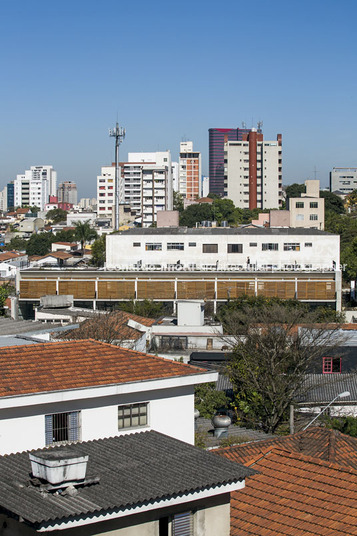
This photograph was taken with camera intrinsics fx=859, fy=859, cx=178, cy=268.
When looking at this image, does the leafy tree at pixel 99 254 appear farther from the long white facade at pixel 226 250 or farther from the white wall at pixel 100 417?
the white wall at pixel 100 417

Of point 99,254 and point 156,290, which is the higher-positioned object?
point 99,254

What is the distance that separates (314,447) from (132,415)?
130 inches

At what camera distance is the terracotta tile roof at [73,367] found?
36.7 feet

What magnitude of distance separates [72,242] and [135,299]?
6126 centimetres

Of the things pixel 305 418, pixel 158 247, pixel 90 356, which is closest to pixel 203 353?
pixel 305 418

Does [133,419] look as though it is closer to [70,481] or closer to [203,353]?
[70,481]

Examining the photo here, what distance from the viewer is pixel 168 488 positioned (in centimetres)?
851

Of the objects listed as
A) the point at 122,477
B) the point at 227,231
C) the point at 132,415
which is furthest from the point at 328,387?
the point at 227,231

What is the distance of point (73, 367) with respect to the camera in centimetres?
1189

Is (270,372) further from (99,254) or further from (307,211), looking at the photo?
(307,211)

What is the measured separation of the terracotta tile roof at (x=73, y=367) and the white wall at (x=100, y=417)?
24 cm

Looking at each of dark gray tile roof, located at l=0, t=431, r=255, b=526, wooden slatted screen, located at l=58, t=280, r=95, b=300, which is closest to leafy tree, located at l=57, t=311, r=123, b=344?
dark gray tile roof, located at l=0, t=431, r=255, b=526

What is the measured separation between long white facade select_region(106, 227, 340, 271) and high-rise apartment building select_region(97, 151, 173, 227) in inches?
2874

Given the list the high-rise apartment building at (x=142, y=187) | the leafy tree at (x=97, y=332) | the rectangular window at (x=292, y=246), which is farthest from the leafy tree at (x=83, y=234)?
the leafy tree at (x=97, y=332)
